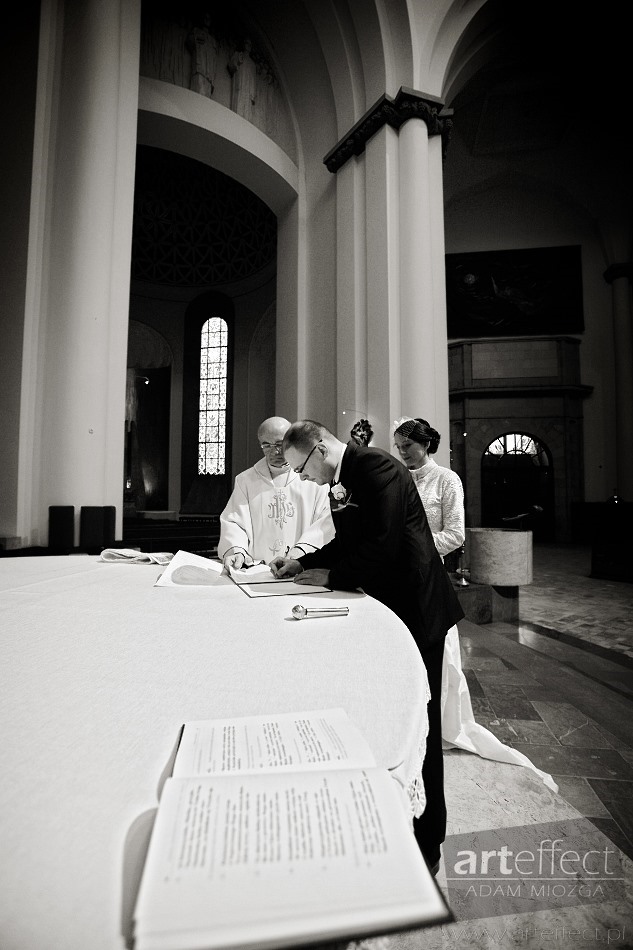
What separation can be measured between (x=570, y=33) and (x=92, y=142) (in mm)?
11134

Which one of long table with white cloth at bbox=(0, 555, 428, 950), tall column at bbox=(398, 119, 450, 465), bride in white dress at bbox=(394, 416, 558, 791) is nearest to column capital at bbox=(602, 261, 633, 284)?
tall column at bbox=(398, 119, 450, 465)

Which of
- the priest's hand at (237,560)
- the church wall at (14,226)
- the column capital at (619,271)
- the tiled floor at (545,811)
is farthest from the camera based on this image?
the column capital at (619,271)

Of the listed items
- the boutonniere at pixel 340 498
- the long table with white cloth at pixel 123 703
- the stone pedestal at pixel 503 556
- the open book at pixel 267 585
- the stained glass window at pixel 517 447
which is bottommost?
the stone pedestal at pixel 503 556

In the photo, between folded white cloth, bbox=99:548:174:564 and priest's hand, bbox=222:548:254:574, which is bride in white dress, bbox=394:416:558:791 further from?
folded white cloth, bbox=99:548:174:564

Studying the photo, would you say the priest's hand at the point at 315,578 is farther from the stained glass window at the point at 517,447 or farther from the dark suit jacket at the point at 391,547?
the stained glass window at the point at 517,447

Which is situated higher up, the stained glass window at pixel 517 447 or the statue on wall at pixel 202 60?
the statue on wall at pixel 202 60

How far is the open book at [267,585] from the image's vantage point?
5.68ft

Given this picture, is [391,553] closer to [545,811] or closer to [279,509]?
[545,811]

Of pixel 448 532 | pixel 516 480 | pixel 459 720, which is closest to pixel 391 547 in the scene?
pixel 459 720

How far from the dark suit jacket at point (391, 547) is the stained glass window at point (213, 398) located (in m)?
13.0

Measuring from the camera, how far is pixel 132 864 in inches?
19.8

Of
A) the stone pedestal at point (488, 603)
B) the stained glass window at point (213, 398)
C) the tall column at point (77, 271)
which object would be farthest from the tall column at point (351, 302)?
the stained glass window at point (213, 398)

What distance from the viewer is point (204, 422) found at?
1494cm

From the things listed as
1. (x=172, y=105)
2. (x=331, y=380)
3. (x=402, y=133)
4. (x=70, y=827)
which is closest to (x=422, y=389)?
(x=331, y=380)
